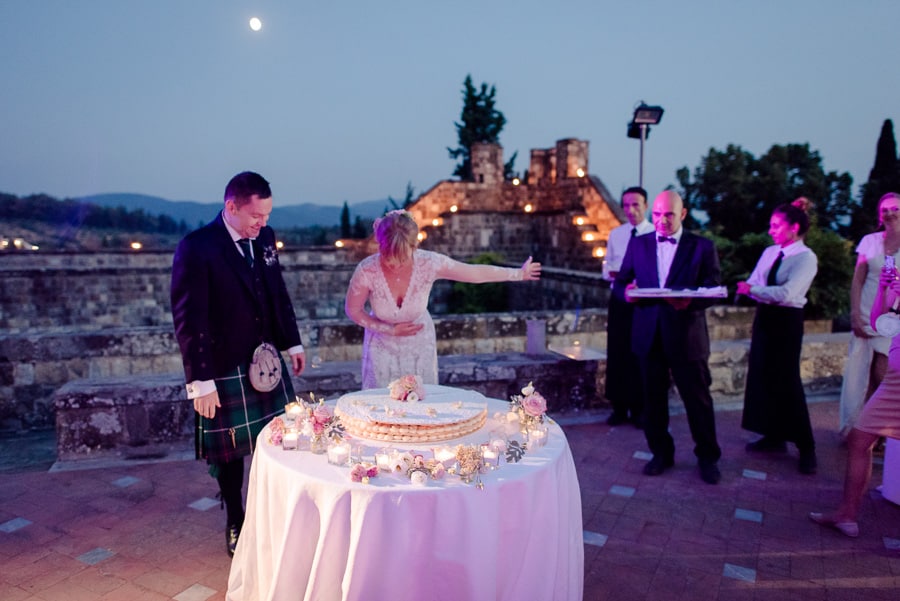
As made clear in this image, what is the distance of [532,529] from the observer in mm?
2012

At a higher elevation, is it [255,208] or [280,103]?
[280,103]

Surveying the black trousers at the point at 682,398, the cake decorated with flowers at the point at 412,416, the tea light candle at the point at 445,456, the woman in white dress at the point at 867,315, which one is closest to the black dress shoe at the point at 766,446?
the woman in white dress at the point at 867,315

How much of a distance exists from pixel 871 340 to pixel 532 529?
3940 mm

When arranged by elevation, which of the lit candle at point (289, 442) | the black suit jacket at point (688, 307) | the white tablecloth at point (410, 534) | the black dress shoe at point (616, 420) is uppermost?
the black suit jacket at point (688, 307)

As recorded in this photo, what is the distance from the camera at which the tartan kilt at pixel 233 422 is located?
9.35ft

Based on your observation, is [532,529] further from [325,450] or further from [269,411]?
[269,411]

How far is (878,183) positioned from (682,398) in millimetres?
25852

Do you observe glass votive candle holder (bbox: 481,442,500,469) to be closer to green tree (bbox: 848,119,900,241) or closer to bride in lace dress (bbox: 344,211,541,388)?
bride in lace dress (bbox: 344,211,541,388)

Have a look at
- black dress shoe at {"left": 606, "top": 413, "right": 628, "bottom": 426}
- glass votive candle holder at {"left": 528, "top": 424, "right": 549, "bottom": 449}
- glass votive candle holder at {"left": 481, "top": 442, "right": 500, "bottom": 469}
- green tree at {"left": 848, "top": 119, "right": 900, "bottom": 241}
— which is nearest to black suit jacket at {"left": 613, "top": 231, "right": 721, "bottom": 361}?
black dress shoe at {"left": 606, "top": 413, "right": 628, "bottom": 426}

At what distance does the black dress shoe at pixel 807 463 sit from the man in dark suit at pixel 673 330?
0.69 meters

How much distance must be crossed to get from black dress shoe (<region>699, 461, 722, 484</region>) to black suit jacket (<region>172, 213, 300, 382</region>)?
3.07 metres

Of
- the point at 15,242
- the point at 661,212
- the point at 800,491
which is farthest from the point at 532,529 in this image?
the point at 15,242

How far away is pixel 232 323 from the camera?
2832 millimetres

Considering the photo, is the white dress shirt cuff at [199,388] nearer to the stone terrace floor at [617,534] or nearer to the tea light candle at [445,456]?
the stone terrace floor at [617,534]
